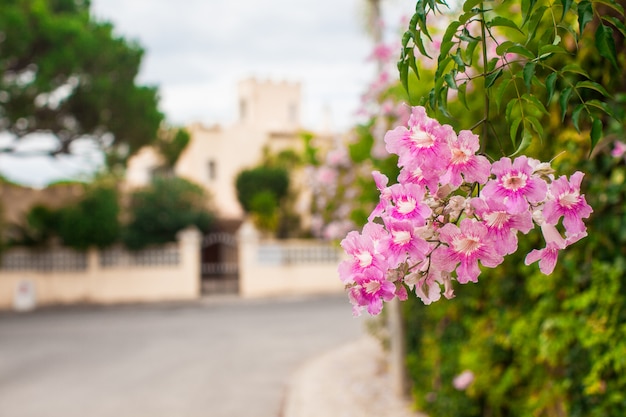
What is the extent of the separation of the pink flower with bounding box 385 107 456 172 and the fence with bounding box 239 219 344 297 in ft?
62.0

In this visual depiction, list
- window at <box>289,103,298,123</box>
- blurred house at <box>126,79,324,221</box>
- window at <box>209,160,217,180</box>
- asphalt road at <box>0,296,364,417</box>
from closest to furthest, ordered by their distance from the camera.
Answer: asphalt road at <box>0,296,364,417</box>
blurred house at <box>126,79,324,221</box>
window at <box>209,160,217,180</box>
window at <box>289,103,298,123</box>

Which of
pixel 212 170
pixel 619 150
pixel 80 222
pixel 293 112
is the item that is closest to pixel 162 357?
pixel 619 150

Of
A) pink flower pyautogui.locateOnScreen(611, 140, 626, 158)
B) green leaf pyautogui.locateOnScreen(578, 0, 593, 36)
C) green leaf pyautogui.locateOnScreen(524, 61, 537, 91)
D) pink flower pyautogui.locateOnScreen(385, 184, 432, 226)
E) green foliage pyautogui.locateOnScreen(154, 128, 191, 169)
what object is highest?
green foliage pyautogui.locateOnScreen(154, 128, 191, 169)

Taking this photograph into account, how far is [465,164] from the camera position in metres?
1.40

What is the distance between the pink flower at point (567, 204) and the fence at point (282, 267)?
18.9 meters

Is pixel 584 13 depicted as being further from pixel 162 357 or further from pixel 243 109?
pixel 243 109

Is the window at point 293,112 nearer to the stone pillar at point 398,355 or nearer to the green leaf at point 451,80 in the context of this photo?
the stone pillar at point 398,355

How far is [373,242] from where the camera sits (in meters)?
1.41

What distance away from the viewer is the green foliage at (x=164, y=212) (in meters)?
21.7

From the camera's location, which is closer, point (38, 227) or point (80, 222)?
point (80, 222)

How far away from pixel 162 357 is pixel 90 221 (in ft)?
34.2

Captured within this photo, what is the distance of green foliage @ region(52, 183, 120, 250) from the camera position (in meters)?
19.9

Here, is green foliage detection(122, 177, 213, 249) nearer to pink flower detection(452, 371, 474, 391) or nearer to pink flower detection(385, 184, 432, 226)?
pink flower detection(452, 371, 474, 391)

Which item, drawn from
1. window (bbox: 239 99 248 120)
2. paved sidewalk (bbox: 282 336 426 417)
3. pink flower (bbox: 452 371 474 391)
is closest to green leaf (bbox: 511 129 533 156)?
pink flower (bbox: 452 371 474 391)
